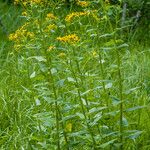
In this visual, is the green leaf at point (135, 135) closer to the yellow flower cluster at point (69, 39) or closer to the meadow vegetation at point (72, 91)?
the meadow vegetation at point (72, 91)

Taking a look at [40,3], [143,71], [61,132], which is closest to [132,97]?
[143,71]

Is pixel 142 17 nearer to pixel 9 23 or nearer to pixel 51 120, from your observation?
pixel 9 23

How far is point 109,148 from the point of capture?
8.38 feet

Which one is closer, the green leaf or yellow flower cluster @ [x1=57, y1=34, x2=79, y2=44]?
yellow flower cluster @ [x1=57, y1=34, x2=79, y2=44]

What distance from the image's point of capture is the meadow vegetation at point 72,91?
231cm

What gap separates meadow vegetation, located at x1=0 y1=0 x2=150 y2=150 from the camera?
7.59ft

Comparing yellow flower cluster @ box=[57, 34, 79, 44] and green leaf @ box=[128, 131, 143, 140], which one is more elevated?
yellow flower cluster @ box=[57, 34, 79, 44]

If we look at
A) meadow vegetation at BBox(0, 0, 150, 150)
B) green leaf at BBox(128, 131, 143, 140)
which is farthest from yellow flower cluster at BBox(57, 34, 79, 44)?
green leaf at BBox(128, 131, 143, 140)

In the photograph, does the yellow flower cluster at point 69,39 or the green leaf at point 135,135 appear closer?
the yellow flower cluster at point 69,39

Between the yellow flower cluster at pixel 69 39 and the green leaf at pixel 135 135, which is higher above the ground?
the yellow flower cluster at pixel 69 39

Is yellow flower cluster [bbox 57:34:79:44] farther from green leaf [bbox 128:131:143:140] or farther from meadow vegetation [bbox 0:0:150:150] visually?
green leaf [bbox 128:131:143:140]

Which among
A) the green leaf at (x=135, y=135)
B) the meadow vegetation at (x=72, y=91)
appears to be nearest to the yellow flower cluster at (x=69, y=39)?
the meadow vegetation at (x=72, y=91)

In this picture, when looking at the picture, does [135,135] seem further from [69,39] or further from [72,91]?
[69,39]

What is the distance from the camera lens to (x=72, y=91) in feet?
7.98
